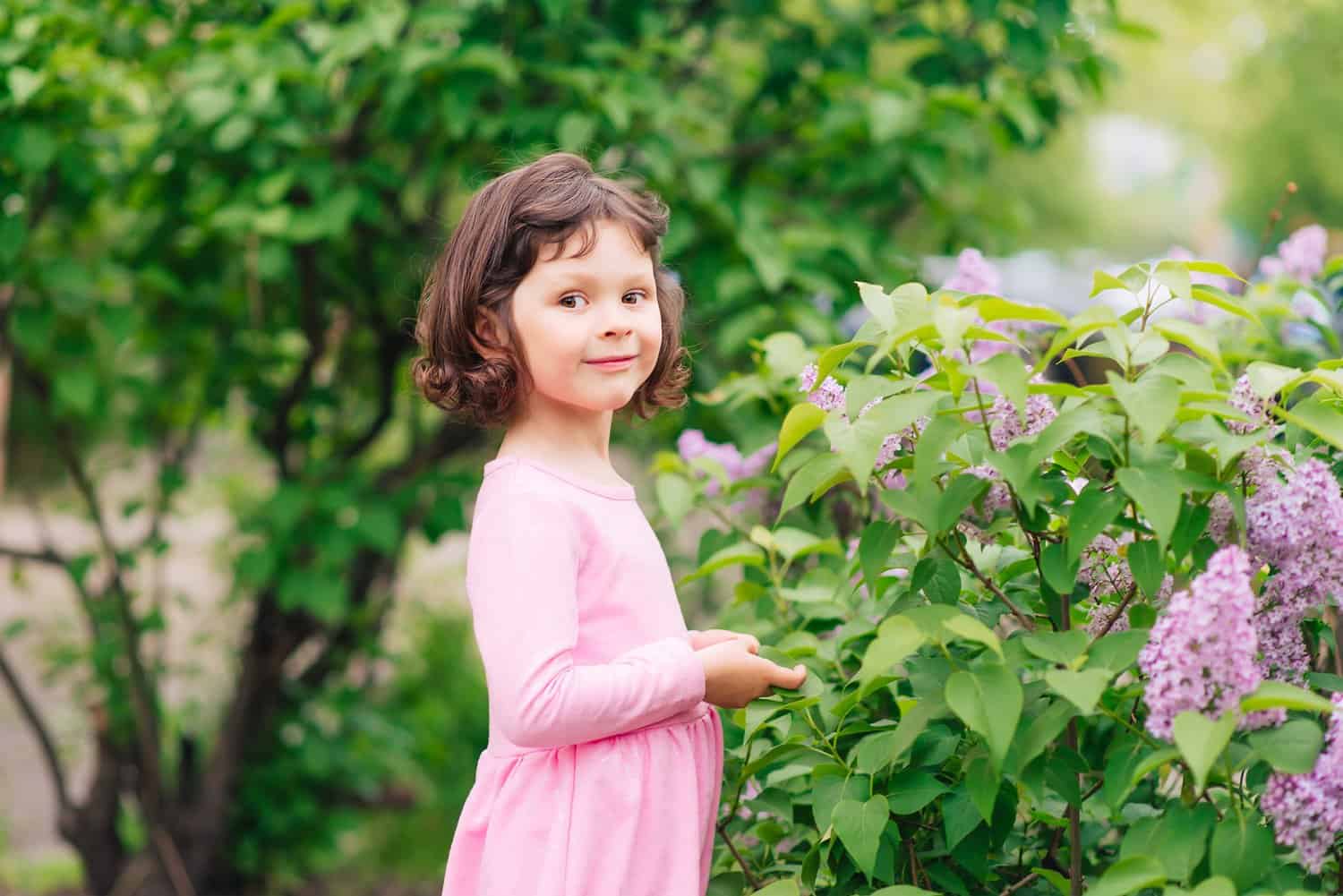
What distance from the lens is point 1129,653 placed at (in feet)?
4.35

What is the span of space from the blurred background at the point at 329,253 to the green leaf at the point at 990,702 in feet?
3.34

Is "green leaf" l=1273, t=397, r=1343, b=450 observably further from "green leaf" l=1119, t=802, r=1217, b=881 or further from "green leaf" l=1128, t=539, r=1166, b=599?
"green leaf" l=1119, t=802, r=1217, b=881

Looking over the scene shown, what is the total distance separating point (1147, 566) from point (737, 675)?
0.47 meters

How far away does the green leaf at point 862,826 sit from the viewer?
1419mm

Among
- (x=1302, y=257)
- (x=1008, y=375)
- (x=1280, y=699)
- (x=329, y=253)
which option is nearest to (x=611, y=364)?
(x=1008, y=375)

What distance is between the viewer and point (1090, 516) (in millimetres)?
1356

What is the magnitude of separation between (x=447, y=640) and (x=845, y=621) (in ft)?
11.7

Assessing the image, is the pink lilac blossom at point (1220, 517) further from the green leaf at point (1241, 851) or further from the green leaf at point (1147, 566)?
the green leaf at point (1241, 851)

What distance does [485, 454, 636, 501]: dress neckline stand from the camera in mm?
1589

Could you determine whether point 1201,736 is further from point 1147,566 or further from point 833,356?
point 833,356

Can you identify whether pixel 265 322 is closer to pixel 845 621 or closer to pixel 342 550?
pixel 342 550

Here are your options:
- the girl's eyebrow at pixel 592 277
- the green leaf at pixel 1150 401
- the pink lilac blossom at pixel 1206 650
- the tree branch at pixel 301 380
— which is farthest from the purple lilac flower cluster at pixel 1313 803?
the tree branch at pixel 301 380

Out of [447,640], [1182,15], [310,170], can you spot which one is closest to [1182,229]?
[1182,15]

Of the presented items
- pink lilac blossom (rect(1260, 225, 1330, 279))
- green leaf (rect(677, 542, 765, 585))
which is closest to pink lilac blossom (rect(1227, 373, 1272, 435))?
green leaf (rect(677, 542, 765, 585))
